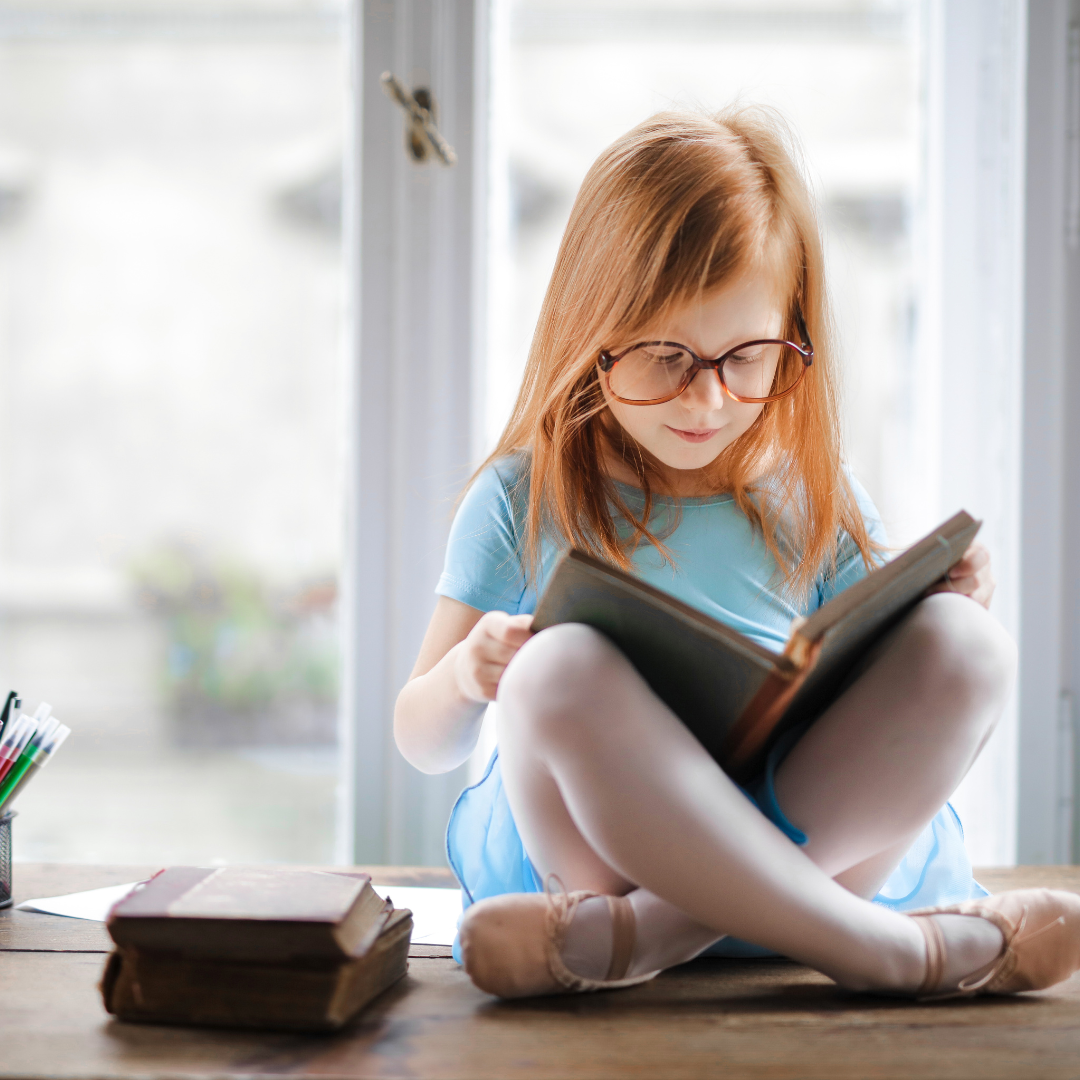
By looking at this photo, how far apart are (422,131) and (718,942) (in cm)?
94

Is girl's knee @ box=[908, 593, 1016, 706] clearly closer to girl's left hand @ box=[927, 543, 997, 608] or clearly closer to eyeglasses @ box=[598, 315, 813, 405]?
girl's left hand @ box=[927, 543, 997, 608]

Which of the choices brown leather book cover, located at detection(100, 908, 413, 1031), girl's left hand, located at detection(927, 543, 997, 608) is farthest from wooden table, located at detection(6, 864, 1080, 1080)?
girl's left hand, located at detection(927, 543, 997, 608)

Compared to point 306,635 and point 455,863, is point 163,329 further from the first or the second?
point 455,863

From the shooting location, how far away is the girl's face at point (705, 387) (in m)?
0.77

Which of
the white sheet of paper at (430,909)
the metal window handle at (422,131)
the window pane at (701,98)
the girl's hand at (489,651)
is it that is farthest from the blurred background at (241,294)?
the girl's hand at (489,651)

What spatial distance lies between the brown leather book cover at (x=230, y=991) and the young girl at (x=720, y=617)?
0.28ft

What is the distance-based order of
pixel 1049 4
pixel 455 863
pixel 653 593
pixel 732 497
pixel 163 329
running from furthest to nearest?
1. pixel 163 329
2. pixel 1049 4
3. pixel 732 497
4. pixel 455 863
5. pixel 653 593

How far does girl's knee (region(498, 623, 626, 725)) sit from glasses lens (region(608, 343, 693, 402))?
0.22 m

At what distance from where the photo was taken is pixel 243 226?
1.35m

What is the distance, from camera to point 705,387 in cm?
77

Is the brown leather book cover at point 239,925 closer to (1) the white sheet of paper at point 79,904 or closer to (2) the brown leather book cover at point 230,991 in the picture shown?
(2) the brown leather book cover at point 230,991

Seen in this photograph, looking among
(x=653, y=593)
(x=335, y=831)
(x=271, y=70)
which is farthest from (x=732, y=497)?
(x=271, y=70)

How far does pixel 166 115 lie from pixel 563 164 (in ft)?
1.73

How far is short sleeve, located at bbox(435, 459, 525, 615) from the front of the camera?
898 millimetres
